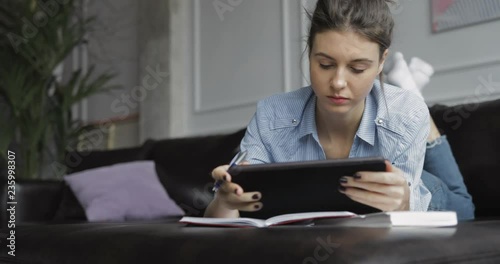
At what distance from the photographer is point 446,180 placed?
1814mm

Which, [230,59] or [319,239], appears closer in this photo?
[319,239]

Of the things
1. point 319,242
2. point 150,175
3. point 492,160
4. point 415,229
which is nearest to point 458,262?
point 415,229

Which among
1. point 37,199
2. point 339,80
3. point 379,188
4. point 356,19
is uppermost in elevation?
point 356,19

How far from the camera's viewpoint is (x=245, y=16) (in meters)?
3.69

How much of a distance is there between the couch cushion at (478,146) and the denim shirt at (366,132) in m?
0.44

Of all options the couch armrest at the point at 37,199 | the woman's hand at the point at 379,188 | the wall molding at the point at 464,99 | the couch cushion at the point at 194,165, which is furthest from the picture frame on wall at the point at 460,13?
the couch armrest at the point at 37,199

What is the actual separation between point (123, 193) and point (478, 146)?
150cm

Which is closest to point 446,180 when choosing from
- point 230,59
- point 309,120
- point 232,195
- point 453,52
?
point 309,120

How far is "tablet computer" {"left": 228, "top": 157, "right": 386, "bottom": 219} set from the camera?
112 centimetres

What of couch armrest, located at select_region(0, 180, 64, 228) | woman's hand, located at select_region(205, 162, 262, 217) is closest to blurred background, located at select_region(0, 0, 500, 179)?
couch armrest, located at select_region(0, 180, 64, 228)

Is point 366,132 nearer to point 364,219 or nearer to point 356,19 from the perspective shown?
point 356,19

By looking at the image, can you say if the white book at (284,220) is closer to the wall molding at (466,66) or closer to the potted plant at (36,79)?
the wall molding at (466,66)

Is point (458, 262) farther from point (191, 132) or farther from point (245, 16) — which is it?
point (191, 132)

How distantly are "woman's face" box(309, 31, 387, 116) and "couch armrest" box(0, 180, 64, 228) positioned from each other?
1829 millimetres
